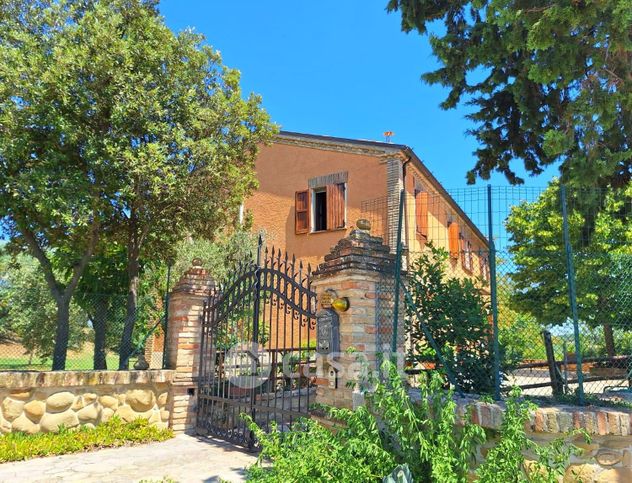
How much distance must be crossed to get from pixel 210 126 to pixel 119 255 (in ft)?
15.4

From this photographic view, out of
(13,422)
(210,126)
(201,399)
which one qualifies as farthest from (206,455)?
(210,126)

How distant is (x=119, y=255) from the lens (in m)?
10.9

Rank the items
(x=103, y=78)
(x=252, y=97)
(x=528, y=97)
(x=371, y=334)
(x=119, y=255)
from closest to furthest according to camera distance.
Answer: (x=371, y=334), (x=528, y=97), (x=103, y=78), (x=252, y=97), (x=119, y=255)

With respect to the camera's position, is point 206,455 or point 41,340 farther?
point 41,340

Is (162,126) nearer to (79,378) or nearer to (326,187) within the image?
(79,378)

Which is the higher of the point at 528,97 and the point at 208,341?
the point at 528,97

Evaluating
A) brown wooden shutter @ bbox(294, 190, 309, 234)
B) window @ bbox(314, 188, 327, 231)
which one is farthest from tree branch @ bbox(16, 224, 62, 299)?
window @ bbox(314, 188, 327, 231)

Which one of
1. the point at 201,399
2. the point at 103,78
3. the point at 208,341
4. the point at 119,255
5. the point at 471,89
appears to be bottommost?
the point at 201,399

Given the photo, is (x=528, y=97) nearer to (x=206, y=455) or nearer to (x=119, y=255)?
(x=206, y=455)

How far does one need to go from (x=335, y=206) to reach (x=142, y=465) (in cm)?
1030

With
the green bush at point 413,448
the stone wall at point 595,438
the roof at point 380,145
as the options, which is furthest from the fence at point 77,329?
the roof at point 380,145

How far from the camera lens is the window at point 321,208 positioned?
1447cm

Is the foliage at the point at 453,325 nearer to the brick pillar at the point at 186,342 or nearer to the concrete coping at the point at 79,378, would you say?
the brick pillar at the point at 186,342

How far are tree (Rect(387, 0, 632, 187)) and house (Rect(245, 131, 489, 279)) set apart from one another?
5972 millimetres
